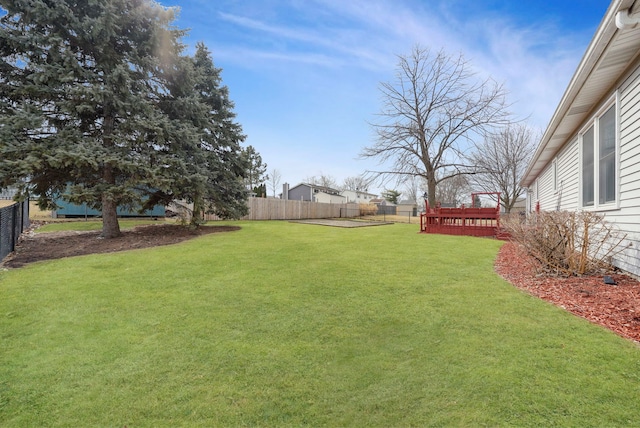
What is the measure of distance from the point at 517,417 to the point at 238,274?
4.44 m

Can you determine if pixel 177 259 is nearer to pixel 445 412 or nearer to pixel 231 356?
pixel 231 356

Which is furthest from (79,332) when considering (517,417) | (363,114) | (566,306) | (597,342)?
(363,114)

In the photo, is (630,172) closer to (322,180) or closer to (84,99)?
(84,99)

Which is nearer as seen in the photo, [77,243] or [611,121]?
[611,121]

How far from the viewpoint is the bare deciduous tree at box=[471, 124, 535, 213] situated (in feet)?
79.8

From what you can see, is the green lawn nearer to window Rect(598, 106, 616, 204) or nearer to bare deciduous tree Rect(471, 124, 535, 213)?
window Rect(598, 106, 616, 204)

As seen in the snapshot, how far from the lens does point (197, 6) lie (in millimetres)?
9477

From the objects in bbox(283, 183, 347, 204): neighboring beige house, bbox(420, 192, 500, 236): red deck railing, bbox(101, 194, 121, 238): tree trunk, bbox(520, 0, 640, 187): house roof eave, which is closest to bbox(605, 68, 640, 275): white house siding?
bbox(520, 0, 640, 187): house roof eave

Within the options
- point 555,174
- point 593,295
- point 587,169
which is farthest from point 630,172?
point 555,174

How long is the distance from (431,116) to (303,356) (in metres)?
21.4

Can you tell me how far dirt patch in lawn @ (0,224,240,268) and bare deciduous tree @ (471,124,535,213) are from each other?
72.6 feet

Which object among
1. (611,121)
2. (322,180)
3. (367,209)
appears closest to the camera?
(611,121)

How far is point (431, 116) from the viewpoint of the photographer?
824 inches

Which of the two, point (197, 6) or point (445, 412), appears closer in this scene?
point (445, 412)
